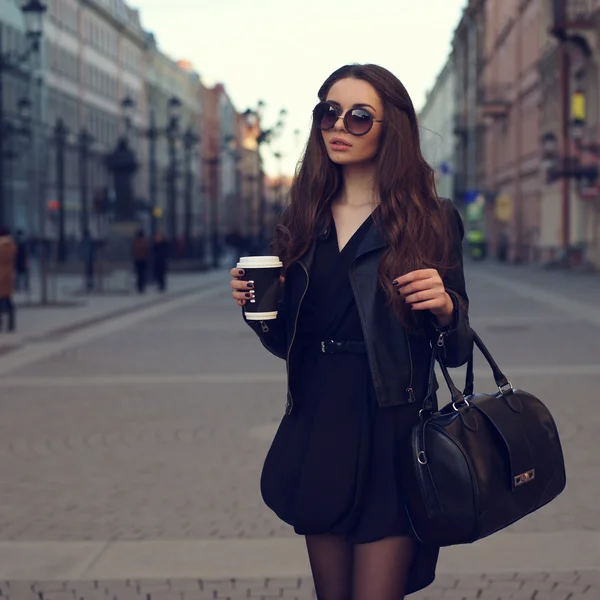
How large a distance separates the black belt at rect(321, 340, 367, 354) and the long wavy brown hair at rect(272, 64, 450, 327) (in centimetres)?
13

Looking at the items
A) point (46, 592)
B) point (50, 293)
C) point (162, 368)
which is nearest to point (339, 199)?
point (46, 592)

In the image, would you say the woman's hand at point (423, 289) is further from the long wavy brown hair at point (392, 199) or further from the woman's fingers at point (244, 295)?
the woman's fingers at point (244, 295)

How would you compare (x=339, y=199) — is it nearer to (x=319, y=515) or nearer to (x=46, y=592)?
(x=319, y=515)

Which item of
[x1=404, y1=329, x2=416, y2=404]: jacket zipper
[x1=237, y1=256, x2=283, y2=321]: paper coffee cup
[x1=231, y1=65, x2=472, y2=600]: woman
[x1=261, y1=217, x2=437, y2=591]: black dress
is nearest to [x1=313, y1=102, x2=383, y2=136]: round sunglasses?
[x1=231, y1=65, x2=472, y2=600]: woman

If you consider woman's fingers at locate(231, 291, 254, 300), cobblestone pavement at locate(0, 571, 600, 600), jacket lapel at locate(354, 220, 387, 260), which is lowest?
cobblestone pavement at locate(0, 571, 600, 600)

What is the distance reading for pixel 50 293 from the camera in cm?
3206

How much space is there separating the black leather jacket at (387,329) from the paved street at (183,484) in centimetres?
199

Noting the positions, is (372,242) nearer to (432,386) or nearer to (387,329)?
(387,329)

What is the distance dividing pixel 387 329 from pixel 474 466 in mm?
388

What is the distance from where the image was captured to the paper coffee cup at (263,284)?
317 centimetres

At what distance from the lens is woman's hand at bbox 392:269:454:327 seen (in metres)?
3.03

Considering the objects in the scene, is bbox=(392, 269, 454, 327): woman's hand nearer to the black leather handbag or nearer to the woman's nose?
the black leather handbag

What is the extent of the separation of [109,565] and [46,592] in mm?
440

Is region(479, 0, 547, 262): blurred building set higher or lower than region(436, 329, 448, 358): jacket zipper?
higher
